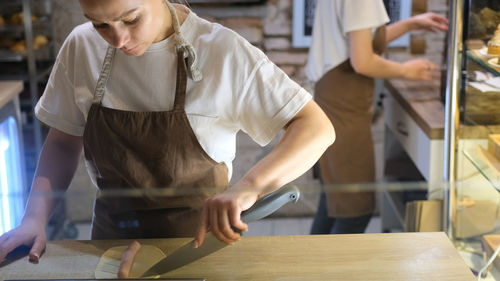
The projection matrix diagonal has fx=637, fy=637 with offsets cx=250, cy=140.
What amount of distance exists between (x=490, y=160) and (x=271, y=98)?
30 centimetres

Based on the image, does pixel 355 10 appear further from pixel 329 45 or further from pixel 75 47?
pixel 75 47

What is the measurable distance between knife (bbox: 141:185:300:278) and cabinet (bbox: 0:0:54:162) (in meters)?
1.14

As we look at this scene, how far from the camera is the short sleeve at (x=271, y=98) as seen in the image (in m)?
0.62

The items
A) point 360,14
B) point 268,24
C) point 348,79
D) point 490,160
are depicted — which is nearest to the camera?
point 490,160

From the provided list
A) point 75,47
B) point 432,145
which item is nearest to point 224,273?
point 75,47

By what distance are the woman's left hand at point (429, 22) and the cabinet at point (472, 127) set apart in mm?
365

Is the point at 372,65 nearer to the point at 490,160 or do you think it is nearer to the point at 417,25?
the point at 417,25

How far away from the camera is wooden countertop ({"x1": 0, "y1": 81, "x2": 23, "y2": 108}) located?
133 centimetres

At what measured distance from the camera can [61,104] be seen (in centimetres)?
66

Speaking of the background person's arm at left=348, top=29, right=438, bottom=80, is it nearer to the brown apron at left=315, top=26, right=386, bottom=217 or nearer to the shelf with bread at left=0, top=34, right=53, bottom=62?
the brown apron at left=315, top=26, right=386, bottom=217

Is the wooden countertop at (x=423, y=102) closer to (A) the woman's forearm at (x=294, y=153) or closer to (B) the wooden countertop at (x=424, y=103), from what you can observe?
(B) the wooden countertop at (x=424, y=103)

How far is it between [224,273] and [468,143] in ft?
1.71

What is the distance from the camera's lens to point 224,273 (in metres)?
0.54

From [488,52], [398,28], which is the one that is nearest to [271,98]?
[488,52]
